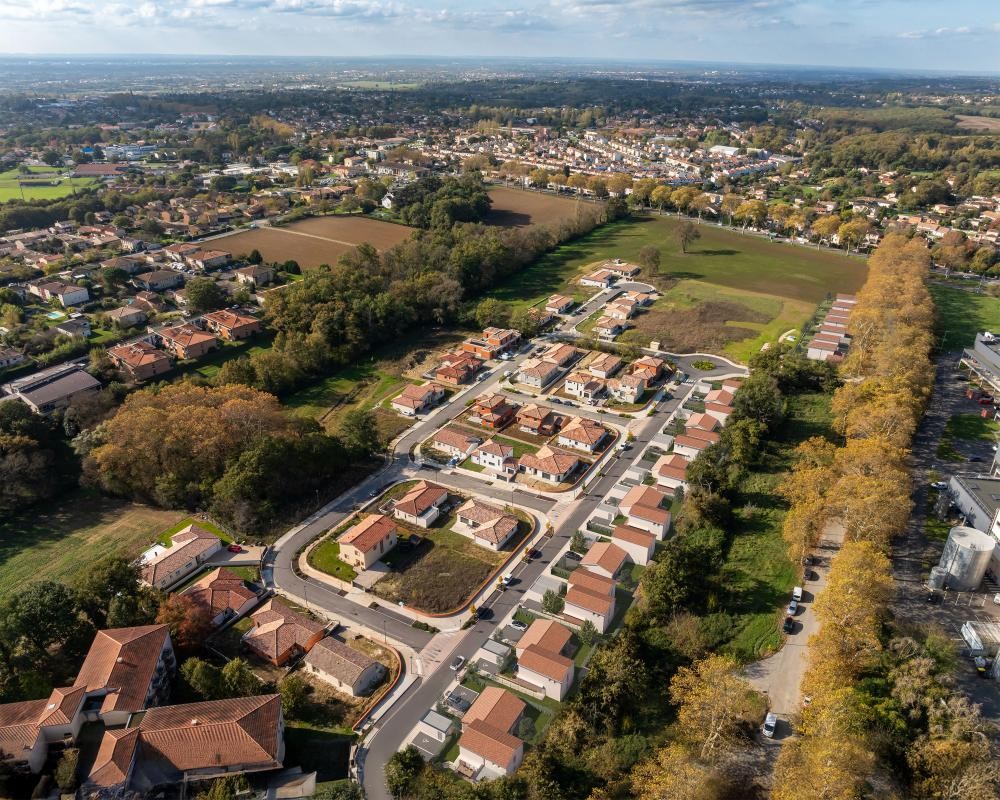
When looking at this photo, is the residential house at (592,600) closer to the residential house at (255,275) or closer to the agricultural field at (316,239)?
the residential house at (255,275)

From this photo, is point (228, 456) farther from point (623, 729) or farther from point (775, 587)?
point (775, 587)

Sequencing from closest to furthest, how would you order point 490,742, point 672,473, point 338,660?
point 490,742, point 338,660, point 672,473

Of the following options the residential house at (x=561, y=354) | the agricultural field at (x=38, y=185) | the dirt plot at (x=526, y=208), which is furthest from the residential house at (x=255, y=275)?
the agricultural field at (x=38, y=185)

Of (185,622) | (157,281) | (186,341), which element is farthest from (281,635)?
(157,281)

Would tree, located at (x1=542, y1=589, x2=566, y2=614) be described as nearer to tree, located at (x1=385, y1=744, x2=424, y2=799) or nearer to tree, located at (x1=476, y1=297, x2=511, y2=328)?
tree, located at (x1=385, y1=744, x2=424, y2=799)

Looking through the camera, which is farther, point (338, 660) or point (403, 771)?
point (338, 660)

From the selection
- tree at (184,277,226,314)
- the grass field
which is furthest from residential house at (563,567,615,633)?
tree at (184,277,226,314)

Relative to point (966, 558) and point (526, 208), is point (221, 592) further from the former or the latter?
point (526, 208)
